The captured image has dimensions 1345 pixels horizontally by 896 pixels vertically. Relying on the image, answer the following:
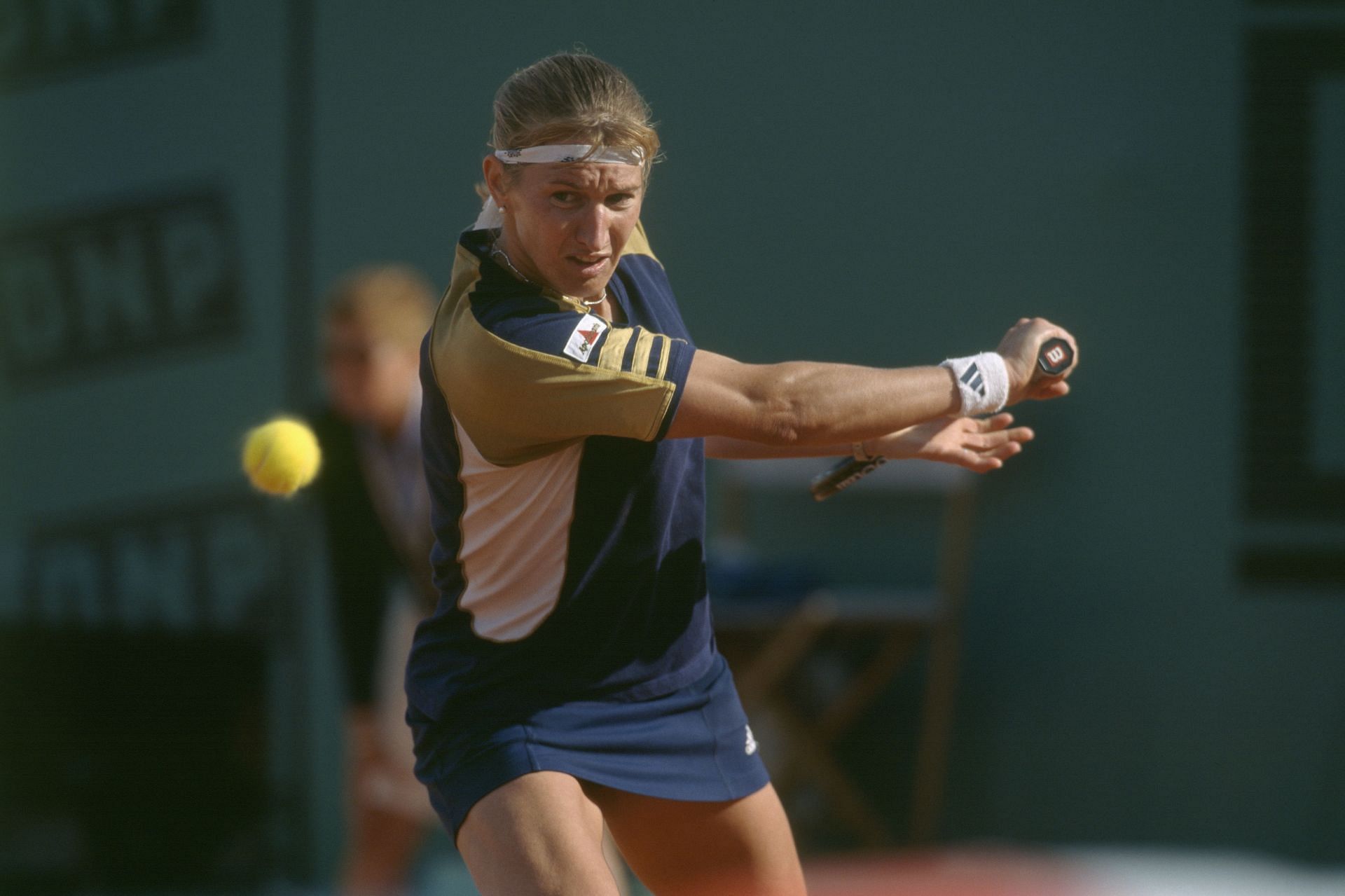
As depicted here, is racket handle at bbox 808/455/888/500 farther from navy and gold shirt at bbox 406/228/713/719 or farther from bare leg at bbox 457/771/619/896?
bare leg at bbox 457/771/619/896

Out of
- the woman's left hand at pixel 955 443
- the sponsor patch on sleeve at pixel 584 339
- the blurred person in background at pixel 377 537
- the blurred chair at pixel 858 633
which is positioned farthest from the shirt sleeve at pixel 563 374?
the blurred chair at pixel 858 633

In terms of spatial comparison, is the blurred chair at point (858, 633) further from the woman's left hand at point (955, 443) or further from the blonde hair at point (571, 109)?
the blonde hair at point (571, 109)

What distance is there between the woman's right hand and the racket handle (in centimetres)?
29

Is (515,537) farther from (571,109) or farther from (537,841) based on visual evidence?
(571,109)

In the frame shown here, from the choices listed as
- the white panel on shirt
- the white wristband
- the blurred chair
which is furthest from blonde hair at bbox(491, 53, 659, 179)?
the blurred chair

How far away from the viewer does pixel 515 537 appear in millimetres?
2535

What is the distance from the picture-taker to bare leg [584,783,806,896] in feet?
8.68

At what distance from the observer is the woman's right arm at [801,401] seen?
7.77ft

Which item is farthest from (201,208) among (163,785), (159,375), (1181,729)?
(1181,729)

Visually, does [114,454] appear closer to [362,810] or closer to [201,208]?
[201,208]

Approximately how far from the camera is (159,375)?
19.3 feet

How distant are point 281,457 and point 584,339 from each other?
657 millimetres

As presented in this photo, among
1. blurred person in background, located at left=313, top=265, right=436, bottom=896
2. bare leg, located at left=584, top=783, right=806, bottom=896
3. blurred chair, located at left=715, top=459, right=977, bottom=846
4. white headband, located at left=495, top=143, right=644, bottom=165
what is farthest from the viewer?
blurred chair, located at left=715, top=459, right=977, bottom=846

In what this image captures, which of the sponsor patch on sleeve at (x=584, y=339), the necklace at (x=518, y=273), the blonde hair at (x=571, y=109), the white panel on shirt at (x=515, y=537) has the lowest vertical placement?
the white panel on shirt at (x=515, y=537)
